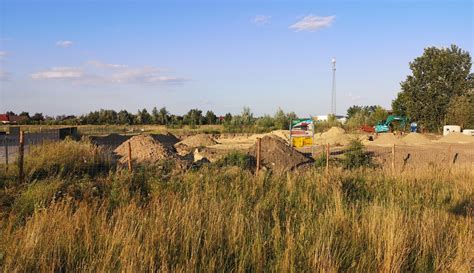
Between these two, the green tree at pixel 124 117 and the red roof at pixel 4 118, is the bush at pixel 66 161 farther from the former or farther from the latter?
the red roof at pixel 4 118

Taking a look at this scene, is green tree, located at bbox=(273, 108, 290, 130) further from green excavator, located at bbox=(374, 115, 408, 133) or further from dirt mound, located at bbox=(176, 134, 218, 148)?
dirt mound, located at bbox=(176, 134, 218, 148)

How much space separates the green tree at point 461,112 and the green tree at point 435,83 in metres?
2.84

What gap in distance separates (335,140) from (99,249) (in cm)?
4214

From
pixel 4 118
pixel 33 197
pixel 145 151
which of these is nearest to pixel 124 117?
pixel 4 118

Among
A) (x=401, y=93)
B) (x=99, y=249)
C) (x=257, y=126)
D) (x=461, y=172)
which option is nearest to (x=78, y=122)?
(x=257, y=126)

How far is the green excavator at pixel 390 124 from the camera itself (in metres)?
65.0

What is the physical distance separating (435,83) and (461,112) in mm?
7709

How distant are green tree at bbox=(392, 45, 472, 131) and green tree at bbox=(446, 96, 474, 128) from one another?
284 centimetres

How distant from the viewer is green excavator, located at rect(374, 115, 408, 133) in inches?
2559

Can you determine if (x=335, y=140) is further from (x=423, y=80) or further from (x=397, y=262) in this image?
(x=397, y=262)

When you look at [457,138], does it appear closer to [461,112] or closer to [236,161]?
[461,112]

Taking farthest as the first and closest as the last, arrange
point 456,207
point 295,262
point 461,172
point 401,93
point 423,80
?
point 401,93 → point 423,80 → point 461,172 → point 456,207 → point 295,262

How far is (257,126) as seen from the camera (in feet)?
230

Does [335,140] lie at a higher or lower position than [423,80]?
lower
